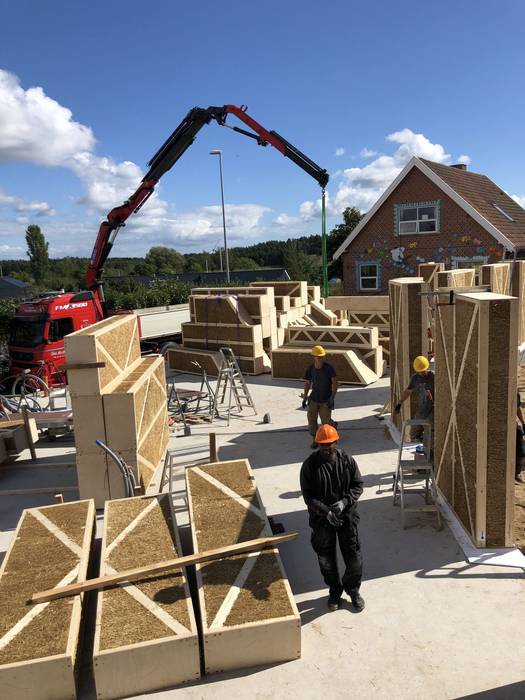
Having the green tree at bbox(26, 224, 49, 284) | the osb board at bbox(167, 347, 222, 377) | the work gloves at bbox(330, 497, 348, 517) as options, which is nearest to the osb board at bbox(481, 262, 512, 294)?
the work gloves at bbox(330, 497, 348, 517)

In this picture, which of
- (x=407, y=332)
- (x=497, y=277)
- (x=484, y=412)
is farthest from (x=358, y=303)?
(x=484, y=412)

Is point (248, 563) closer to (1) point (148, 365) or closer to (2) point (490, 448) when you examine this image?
(2) point (490, 448)

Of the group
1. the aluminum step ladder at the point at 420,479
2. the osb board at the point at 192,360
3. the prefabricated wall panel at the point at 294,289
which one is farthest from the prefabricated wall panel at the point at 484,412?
the prefabricated wall panel at the point at 294,289

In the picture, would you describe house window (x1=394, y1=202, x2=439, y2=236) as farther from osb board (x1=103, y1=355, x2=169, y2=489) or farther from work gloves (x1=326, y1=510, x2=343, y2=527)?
work gloves (x1=326, y1=510, x2=343, y2=527)

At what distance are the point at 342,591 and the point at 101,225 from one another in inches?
665

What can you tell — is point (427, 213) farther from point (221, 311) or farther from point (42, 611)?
point (42, 611)

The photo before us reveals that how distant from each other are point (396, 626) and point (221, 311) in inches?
532

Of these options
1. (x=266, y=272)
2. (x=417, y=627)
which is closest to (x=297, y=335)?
(x=417, y=627)

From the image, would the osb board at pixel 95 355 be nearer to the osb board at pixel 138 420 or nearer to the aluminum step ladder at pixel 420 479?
the osb board at pixel 138 420

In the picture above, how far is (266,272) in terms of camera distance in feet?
254

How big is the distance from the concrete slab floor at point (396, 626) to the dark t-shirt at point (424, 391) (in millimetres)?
1443

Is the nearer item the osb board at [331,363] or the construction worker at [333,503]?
the construction worker at [333,503]

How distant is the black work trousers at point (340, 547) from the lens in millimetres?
5512

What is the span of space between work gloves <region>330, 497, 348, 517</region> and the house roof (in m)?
19.9
